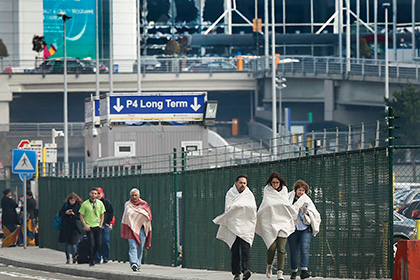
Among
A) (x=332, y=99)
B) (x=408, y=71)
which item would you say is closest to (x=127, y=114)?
(x=408, y=71)

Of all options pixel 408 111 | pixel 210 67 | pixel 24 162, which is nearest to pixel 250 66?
pixel 210 67

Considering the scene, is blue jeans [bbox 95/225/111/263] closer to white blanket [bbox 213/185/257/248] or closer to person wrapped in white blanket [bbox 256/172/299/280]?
white blanket [bbox 213/185/257/248]

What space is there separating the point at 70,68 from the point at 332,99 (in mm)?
19190

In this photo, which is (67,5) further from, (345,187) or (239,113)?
(345,187)

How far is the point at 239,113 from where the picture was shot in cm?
10175

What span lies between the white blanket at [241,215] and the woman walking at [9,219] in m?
15.4

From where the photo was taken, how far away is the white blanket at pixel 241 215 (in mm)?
17281

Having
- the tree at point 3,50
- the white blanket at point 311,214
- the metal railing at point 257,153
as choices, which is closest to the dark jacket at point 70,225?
the metal railing at point 257,153

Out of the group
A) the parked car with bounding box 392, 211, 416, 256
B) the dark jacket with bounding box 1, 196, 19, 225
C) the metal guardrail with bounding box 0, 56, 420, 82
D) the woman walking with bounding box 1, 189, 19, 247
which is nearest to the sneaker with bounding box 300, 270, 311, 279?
the parked car with bounding box 392, 211, 416, 256

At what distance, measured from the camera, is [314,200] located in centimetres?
1830

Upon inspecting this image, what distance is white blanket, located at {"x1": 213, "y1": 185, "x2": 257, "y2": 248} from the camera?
17.3 meters

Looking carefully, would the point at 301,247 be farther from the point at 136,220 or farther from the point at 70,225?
the point at 70,225

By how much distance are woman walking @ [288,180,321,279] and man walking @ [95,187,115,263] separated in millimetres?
7201

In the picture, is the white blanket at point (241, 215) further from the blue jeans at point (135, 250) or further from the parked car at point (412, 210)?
the parked car at point (412, 210)
